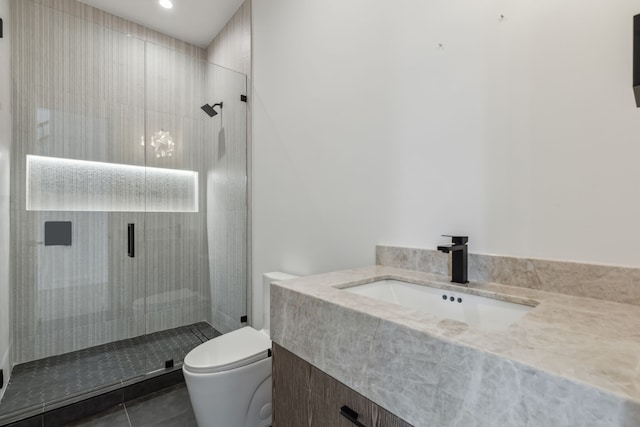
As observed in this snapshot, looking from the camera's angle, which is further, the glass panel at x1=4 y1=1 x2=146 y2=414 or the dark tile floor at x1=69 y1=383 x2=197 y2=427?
the glass panel at x1=4 y1=1 x2=146 y2=414

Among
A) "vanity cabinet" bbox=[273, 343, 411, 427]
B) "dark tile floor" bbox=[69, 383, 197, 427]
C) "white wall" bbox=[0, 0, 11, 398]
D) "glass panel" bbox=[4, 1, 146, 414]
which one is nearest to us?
"vanity cabinet" bbox=[273, 343, 411, 427]

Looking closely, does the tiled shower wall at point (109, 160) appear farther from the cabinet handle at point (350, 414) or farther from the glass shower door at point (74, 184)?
the cabinet handle at point (350, 414)

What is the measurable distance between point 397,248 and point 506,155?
56cm

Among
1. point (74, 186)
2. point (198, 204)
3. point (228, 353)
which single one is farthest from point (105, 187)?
point (228, 353)

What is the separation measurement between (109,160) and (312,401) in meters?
2.43

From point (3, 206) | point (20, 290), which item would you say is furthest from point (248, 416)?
point (3, 206)

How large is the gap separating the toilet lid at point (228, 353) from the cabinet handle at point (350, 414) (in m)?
0.92

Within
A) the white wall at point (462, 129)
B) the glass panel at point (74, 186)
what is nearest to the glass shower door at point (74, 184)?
the glass panel at point (74, 186)

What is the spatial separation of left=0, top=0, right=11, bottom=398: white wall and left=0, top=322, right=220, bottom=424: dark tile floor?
0.14 metres

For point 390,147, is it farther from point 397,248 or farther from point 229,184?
point 229,184

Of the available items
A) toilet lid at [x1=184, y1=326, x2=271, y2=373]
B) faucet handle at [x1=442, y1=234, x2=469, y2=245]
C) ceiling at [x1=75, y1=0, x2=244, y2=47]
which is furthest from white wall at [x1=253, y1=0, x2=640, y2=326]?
ceiling at [x1=75, y1=0, x2=244, y2=47]

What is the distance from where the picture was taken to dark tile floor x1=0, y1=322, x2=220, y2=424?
1.79 m

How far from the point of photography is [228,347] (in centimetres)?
167

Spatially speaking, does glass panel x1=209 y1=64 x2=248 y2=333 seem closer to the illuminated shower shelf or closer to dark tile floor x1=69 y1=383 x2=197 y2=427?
the illuminated shower shelf
